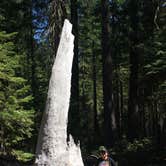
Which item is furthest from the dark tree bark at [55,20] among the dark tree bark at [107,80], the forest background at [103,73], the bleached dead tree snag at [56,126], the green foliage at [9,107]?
the dark tree bark at [107,80]

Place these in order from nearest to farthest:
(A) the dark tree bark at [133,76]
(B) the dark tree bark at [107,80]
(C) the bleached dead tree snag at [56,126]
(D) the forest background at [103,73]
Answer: (C) the bleached dead tree snag at [56,126] → (D) the forest background at [103,73] → (B) the dark tree bark at [107,80] → (A) the dark tree bark at [133,76]

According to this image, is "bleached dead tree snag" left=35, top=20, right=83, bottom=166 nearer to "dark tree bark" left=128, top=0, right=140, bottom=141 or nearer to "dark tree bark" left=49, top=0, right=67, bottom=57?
"dark tree bark" left=49, top=0, right=67, bottom=57

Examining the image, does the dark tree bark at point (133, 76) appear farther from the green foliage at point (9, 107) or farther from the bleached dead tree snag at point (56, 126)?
the bleached dead tree snag at point (56, 126)

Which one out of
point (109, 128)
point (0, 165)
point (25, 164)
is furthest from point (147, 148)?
point (0, 165)

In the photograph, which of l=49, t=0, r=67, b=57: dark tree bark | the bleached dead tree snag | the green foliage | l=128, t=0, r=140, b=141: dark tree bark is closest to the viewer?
the bleached dead tree snag

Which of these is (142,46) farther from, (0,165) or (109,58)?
(0,165)

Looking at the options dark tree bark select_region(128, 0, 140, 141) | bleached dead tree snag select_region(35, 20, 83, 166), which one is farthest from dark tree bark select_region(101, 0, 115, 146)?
bleached dead tree snag select_region(35, 20, 83, 166)

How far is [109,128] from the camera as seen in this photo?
21547 millimetres

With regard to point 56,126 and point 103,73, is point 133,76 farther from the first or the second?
point 56,126

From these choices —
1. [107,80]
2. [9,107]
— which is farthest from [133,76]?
[9,107]

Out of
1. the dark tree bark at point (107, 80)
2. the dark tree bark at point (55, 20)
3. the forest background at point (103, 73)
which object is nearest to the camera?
the dark tree bark at point (55, 20)

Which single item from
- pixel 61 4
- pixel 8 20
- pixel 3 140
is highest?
pixel 8 20

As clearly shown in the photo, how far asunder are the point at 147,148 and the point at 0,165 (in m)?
8.86

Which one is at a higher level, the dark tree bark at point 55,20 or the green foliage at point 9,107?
the dark tree bark at point 55,20
